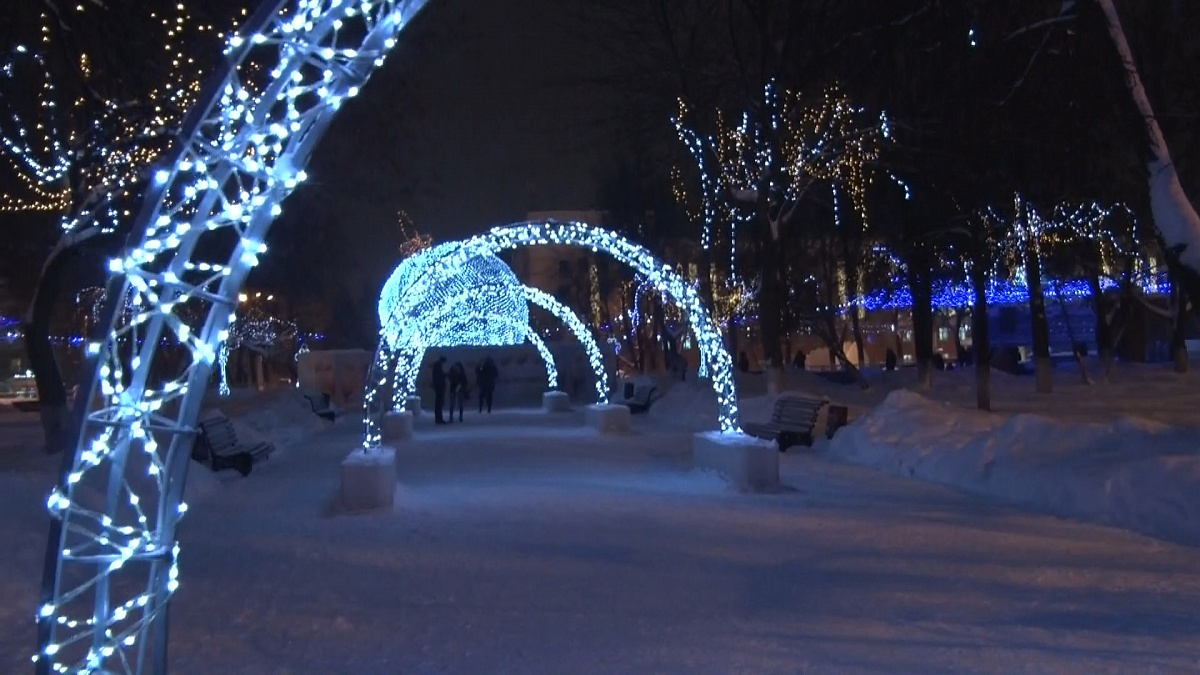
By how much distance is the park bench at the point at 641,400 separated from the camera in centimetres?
3291

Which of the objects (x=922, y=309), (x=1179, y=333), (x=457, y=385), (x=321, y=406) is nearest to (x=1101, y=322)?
(x=1179, y=333)

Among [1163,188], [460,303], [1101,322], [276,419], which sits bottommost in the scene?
[276,419]

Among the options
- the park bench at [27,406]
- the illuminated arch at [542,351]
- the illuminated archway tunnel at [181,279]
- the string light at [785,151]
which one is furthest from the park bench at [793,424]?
the park bench at [27,406]

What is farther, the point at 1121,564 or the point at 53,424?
the point at 53,424

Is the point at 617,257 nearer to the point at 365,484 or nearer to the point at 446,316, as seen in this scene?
the point at 365,484

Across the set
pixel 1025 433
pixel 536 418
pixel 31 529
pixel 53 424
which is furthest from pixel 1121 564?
pixel 536 418

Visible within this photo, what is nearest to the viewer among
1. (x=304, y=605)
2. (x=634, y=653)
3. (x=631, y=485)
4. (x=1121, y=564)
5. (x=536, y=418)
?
(x=634, y=653)

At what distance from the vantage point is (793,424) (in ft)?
68.7

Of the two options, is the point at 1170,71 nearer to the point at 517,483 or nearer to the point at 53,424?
the point at 517,483

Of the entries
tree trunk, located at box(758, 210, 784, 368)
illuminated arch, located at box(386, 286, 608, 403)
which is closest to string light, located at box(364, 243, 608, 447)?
illuminated arch, located at box(386, 286, 608, 403)

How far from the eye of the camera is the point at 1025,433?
15141mm

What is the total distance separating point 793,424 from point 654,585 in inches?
473

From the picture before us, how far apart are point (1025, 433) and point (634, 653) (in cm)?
926

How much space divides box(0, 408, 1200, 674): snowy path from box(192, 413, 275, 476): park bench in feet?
8.36
